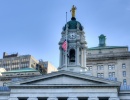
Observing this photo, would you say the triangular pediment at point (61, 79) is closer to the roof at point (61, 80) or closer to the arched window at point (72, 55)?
the roof at point (61, 80)

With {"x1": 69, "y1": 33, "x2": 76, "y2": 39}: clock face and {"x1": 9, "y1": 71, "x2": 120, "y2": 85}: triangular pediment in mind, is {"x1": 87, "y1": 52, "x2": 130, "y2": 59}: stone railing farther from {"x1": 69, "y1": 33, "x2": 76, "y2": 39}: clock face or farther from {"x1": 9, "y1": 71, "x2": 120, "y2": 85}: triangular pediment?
{"x1": 9, "y1": 71, "x2": 120, "y2": 85}: triangular pediment

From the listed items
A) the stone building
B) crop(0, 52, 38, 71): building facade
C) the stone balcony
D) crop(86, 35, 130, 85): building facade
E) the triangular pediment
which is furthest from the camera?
crop(0, 52, 38, 71): building facade

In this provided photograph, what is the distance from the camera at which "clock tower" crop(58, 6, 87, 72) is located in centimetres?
8306

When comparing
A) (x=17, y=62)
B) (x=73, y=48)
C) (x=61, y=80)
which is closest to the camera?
(x=61, y=80)

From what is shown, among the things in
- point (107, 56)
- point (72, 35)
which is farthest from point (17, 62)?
point (72, 35)

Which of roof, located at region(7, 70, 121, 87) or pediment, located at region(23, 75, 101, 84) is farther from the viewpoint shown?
pediment, located at region(23, 75, 101, 84)

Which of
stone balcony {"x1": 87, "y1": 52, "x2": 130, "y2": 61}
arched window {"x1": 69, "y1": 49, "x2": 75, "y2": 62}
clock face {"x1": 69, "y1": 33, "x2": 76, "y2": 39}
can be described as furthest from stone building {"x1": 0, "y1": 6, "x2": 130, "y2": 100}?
stone balcony {"x1": 87, "y1": 52, "x2": 130, "y2": 61}

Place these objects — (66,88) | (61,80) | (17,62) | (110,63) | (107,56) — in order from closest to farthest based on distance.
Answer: (66,88)
(61,80)
(110,63)
(107,56)
(17,62)

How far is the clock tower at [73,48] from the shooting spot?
3270 inches

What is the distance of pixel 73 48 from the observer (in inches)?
3361

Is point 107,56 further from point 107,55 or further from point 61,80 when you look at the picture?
point 61,80

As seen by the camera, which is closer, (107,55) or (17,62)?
(107,55)

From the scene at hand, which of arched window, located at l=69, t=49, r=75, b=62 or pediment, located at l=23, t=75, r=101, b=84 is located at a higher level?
arched window, located at l=69, t=49, r=75, b=62

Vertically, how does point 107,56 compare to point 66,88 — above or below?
above
